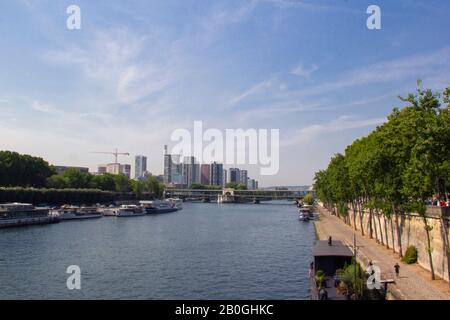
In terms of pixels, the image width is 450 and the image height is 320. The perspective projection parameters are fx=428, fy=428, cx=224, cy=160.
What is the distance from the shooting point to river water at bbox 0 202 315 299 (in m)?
40.1

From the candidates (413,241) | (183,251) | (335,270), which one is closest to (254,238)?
(183,251)

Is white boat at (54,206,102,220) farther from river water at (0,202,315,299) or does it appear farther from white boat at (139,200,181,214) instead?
river water at (0,202,315,299)

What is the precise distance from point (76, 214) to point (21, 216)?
78.0ft

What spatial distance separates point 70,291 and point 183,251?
2605 centimetres

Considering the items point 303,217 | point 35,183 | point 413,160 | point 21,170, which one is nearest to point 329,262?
point 413,160

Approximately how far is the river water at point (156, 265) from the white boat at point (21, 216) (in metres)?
12.7

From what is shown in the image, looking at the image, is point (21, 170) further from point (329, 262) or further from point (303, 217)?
point (329, 262)

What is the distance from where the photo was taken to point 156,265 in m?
53.0

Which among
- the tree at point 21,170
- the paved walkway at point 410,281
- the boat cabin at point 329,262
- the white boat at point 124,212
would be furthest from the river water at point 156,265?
the tree at point 21,170

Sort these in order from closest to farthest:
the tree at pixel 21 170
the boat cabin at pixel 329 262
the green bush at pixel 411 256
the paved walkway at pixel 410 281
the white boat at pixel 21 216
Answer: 1. the paved walkway at pixel 410 281
2. the boat cabin at pixel 329 262
3. the green bush at pixel 411 256
4. the white boat at pixel 21 216
5. the tree at pixel 21 170

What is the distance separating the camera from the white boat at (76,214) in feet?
397

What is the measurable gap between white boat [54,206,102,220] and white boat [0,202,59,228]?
8570 mm

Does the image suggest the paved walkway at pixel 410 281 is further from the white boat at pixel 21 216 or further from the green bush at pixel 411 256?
the white boat at pixel 21 216
